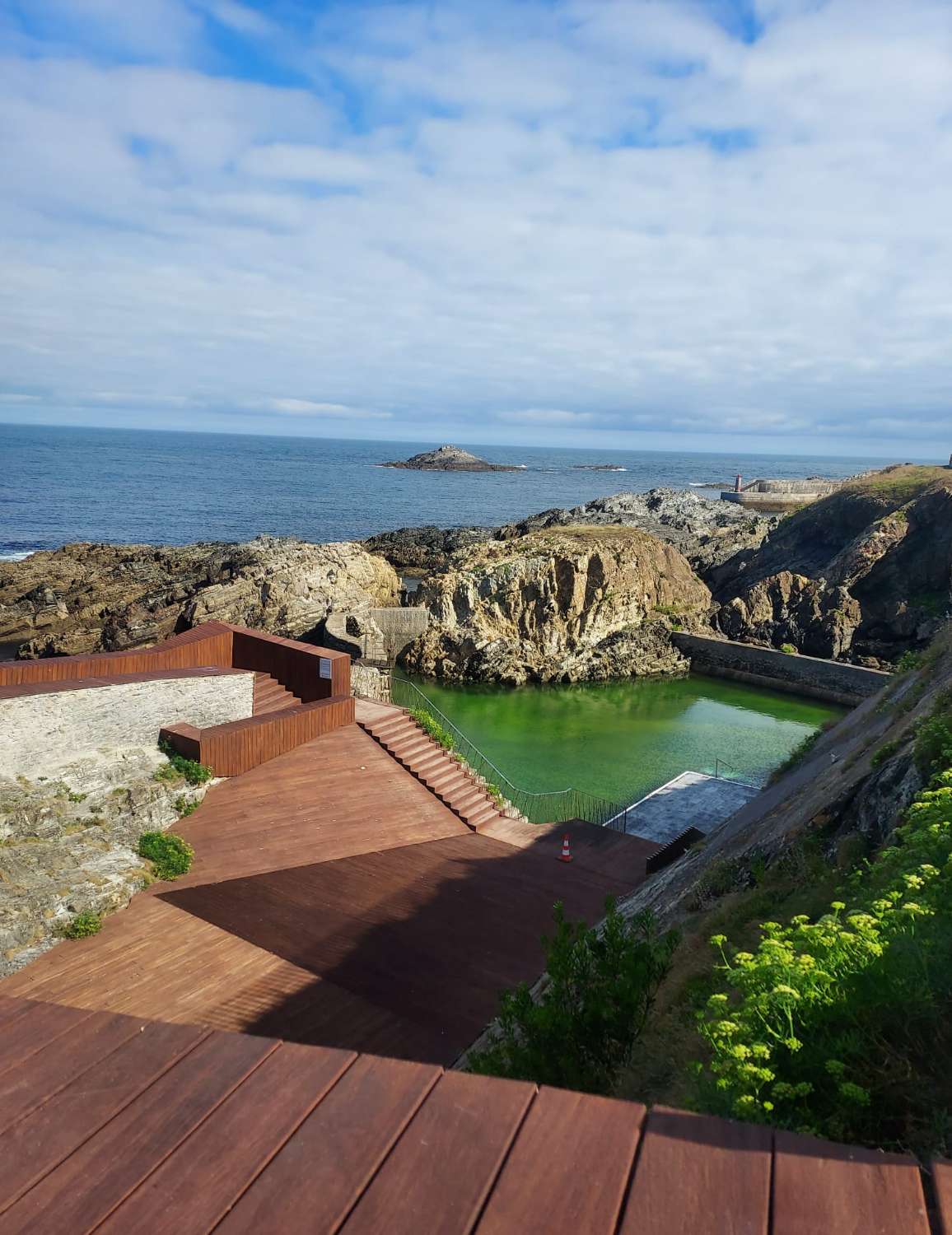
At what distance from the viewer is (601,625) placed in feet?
121

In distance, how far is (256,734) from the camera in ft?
51.6

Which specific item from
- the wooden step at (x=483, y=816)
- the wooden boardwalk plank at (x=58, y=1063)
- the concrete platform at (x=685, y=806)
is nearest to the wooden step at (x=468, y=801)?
the wooden step at (x=483, y=816)

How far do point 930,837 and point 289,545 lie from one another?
142ft

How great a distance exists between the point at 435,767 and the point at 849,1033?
14.0 m

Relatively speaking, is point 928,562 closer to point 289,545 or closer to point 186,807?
point 289,545

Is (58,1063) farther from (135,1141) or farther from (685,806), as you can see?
(685,806)

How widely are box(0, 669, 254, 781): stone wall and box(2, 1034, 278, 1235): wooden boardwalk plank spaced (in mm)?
11426

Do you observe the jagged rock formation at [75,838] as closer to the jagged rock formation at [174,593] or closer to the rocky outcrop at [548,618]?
the rocky outcrop at [548,618]

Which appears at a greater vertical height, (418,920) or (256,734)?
(256,734)

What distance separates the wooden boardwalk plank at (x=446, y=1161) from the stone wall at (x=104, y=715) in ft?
40.1

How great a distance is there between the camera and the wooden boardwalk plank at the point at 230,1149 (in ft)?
7.51

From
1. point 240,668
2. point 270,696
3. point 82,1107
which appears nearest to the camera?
point 82,1107

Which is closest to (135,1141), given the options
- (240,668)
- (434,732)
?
(434,732)

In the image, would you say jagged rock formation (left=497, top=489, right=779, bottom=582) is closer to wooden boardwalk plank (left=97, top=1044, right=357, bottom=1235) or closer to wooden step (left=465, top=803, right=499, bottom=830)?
wooden step (left=465, top=803, right=499, bottom=830)
